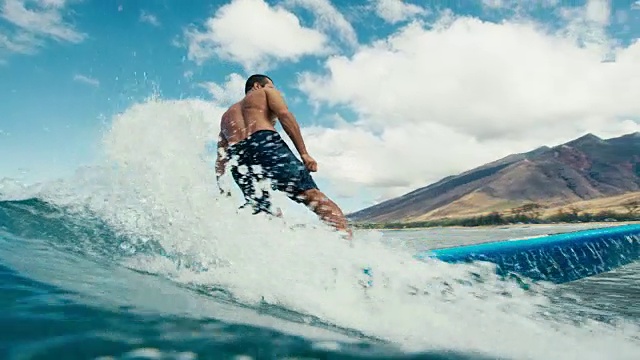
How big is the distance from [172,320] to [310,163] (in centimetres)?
328

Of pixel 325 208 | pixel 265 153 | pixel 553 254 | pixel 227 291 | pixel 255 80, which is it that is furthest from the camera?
pixel 553 254

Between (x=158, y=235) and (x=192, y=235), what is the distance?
47 cm

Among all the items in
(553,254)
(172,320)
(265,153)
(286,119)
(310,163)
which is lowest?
(172,320)

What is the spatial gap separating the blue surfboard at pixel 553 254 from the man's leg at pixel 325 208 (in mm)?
885

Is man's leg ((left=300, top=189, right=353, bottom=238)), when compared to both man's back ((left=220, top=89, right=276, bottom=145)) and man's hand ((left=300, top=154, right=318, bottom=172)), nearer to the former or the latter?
man's hand ((left=300, top=154, right=318, bottom=172))

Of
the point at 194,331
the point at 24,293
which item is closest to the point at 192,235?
the point at 24,293

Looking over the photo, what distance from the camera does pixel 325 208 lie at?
16.4ft

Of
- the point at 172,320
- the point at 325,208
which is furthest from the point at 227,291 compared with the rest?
the point at 325,208

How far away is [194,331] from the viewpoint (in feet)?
6.83

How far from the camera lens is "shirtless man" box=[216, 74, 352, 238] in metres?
5.11

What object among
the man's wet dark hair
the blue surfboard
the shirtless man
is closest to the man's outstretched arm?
the shirtless man

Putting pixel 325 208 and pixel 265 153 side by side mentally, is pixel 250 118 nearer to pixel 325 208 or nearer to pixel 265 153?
pixel 265 153

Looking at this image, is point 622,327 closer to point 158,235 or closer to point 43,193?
point 158,235

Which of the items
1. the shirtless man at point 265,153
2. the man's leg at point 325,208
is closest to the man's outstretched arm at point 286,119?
the shirtless man at point 265,153
